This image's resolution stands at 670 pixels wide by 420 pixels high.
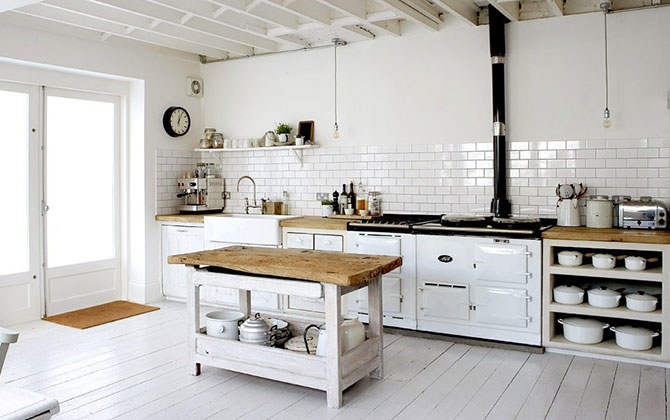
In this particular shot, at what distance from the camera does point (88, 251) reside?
6.49m

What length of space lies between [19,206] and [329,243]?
10.2 feet

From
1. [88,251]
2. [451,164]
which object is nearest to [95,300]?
[88,251]

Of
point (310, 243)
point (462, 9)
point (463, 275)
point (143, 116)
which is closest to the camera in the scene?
point (463, 275)

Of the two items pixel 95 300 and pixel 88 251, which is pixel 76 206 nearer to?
pixel 88 251

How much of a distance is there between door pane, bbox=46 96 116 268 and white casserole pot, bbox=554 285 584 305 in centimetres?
483

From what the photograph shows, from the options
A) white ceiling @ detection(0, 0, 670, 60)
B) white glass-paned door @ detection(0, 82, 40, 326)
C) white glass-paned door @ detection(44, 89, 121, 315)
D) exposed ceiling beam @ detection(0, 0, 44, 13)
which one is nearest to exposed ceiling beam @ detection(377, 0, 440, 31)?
white ceiling @ detection(0, 0, 670, 60)

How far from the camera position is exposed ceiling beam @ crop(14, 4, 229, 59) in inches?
206

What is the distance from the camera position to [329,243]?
5.68 metres

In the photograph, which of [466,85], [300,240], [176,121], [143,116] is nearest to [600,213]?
[466,85]

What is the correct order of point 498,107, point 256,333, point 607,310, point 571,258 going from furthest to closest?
point 498,107 → point 571,258 → point 607,310 → point 256,333

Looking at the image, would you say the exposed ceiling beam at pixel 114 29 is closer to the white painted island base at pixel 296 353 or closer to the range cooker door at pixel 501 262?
the white painted island base at pixel 296 353

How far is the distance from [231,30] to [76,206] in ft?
8.29

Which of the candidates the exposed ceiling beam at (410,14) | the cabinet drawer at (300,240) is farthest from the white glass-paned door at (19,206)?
the exposed ceiling beam at (410,14)

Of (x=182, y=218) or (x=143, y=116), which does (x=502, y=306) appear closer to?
(x=182, y=218)
